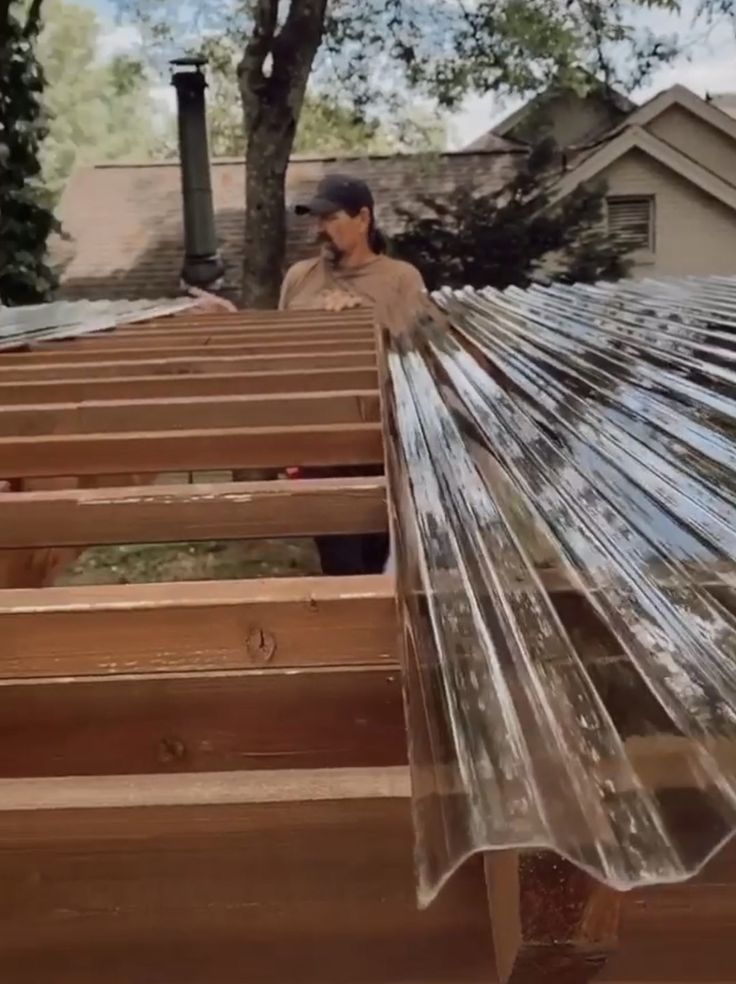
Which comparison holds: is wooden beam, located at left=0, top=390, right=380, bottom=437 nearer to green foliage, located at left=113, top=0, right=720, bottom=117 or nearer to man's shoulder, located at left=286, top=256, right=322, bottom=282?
man's shoulder, located at left=286, top=256, right=322, bottom=282

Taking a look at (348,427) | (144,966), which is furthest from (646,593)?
(348,427)

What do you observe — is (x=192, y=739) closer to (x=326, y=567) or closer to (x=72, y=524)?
(x=72, y=524)

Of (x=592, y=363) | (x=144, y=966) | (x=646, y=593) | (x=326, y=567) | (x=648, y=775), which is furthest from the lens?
(x=326, y=567)

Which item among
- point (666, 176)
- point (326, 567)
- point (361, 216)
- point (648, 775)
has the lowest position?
point (326, 567)

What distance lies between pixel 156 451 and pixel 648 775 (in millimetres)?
1151

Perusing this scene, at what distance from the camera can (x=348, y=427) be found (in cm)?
173

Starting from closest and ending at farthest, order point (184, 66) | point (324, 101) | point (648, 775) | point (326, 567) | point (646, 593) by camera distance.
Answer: point (648, 775) < point (646, 593) < point (326, 567) < point (184, 66) < point (324, 101)

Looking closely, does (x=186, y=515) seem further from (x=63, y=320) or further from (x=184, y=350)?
(x=63, y=320)

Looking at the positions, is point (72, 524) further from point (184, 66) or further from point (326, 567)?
point (184, 66)

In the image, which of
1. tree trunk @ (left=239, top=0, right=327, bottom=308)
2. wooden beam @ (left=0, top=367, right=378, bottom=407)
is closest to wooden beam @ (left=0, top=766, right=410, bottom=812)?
wooden beam @ (left=0, top=367, right=378, bottom=407)

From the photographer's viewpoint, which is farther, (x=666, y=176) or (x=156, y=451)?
(x=666, y=176)

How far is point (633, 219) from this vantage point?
12289mm

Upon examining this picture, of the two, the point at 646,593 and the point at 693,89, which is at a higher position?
the point at 693,89

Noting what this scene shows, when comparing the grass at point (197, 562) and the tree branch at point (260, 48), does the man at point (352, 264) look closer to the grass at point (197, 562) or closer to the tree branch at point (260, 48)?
the grass at point (197, 562)
